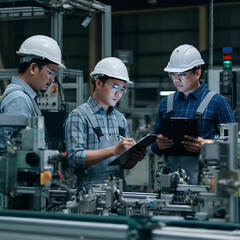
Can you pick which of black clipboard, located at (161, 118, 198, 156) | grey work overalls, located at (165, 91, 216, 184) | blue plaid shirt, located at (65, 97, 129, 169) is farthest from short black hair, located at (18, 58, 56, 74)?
grey work overalls, located at (165, 91, 216, 184)

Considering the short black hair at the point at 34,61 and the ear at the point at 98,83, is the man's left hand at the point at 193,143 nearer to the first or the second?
the ear at the point at 98,83

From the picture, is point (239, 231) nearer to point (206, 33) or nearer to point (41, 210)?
point (41, 210)

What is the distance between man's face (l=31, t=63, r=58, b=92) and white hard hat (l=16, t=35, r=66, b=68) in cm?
5

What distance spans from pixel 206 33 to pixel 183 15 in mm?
1151

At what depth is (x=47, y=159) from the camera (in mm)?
1736

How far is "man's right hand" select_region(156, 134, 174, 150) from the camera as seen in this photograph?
2.41 meters

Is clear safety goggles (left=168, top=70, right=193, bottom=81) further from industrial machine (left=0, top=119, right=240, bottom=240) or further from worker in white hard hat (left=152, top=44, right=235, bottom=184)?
industrial machine (left=0, top=119, right=240, bottom=240)

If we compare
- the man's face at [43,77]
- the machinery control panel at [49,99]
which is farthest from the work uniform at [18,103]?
the machinery control panel at [49,99]

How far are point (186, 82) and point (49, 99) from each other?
7.18 feet

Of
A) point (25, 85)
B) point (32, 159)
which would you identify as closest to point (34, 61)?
point (25, 85)

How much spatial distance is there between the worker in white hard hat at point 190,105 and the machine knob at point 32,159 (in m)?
0.99

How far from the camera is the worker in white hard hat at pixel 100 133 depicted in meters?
2.31

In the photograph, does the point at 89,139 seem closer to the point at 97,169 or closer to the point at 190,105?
the point at 97,169

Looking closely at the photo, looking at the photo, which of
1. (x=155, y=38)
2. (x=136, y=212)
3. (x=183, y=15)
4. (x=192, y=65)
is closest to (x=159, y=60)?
(x=155, y=38)
